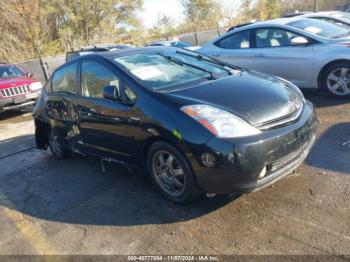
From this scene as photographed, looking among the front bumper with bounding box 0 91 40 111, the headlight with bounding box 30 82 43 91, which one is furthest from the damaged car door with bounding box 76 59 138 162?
the headlight with bounding box 30 82 43 91

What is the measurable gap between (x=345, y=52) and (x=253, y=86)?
3.27 metres

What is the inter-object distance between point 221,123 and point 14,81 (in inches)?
370

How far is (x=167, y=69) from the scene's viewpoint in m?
4.34

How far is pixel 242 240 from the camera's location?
311 cm

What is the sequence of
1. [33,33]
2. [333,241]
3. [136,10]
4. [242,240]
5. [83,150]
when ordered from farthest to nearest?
[136,10] < [33,33] < [83,150] < [242,240] < [333,241]

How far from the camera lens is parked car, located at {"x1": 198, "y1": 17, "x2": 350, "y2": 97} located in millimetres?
6469

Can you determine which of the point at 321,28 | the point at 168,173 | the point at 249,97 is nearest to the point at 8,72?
the point at 321,28

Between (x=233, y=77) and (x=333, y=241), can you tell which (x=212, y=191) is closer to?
(x=333, y=241)

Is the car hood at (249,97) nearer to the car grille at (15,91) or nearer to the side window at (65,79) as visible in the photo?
the side window at (65,79)

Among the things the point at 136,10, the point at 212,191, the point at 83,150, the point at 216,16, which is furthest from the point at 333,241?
the point at 216,16

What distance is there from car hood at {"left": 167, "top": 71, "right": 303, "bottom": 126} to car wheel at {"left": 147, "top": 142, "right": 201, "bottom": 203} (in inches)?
19.8

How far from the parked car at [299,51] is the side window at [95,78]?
3929 millimetres

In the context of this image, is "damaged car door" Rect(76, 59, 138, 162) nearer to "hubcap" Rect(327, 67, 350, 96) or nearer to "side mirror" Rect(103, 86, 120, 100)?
"side mirror" Rect(103, 86, 120, 100)

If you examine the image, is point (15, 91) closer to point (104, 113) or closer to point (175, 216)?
point (104, 113)
